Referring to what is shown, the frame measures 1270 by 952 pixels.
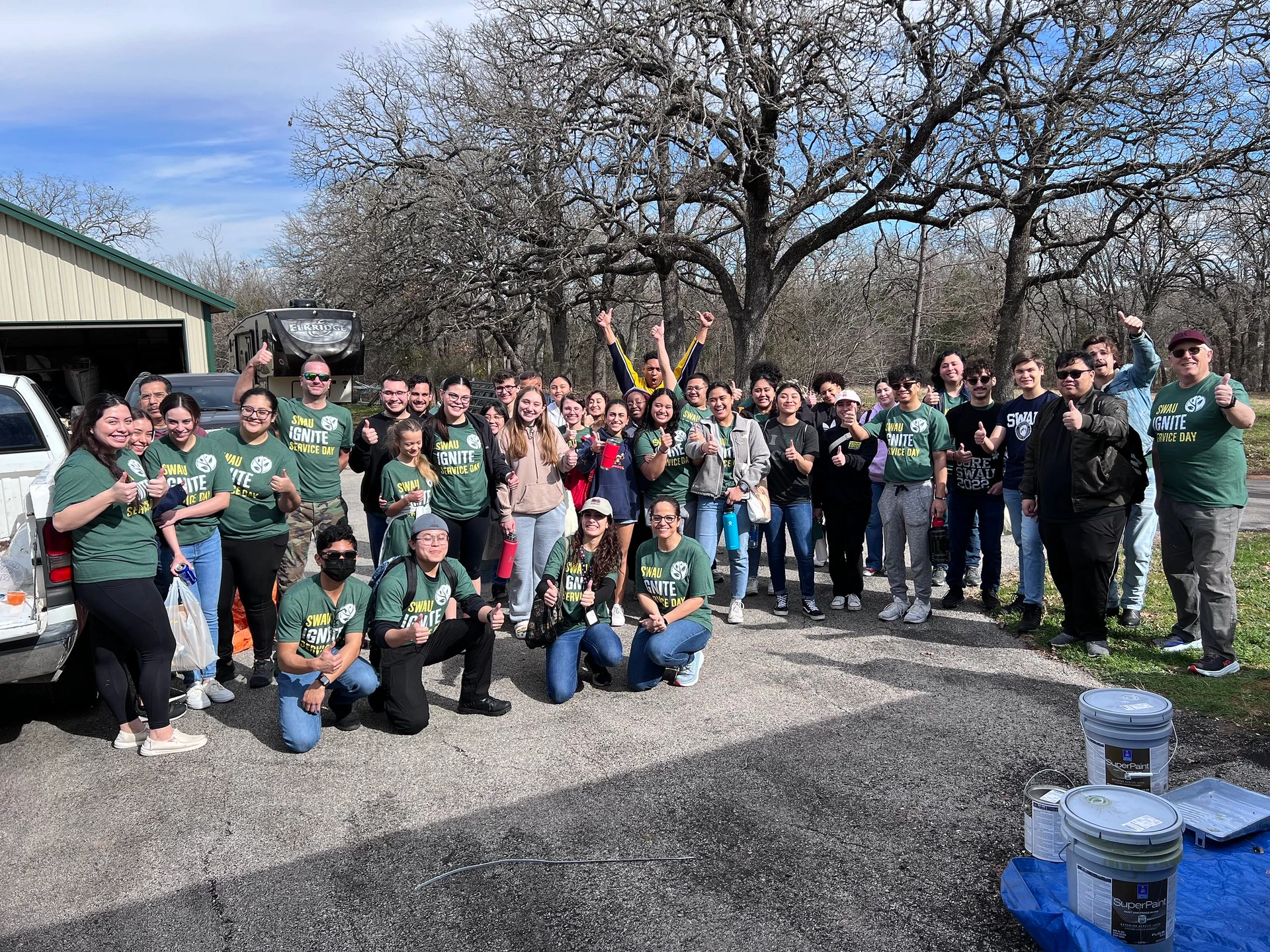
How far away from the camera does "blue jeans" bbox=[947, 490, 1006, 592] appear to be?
21.1 feet

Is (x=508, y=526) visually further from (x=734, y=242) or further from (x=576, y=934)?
(x=734, y=242)

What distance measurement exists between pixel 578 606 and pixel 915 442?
290 cm

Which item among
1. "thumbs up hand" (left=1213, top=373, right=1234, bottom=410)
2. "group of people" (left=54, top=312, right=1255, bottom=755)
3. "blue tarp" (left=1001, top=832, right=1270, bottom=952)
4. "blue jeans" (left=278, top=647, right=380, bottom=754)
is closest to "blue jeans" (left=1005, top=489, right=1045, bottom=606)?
"group of people" (left=54, top=312, right=1255, bottom=755)

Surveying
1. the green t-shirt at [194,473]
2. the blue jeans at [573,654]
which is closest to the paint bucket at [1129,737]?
the blue jeans at [573,654]

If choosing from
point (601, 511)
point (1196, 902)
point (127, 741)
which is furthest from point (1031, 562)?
point (127, 741)

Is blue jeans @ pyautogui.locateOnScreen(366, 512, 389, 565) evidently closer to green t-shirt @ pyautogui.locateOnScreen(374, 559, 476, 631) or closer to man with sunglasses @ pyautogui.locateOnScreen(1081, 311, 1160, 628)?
green t-shirt @ pyautogui.locateOnScreen(374, 559, 476, 631)

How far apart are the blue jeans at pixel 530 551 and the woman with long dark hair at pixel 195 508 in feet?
6.44

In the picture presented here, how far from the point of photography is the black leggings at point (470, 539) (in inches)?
229

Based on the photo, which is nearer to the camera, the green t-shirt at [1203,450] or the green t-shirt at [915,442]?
the green t-shirt at [1203,450]

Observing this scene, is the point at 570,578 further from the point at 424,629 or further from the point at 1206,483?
the point at 1206,483

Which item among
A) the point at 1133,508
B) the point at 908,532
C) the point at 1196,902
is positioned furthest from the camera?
the point at 908,532

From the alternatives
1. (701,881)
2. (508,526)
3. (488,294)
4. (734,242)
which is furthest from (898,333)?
(701,881)

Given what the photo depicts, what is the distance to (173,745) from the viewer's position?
4281 millimetres

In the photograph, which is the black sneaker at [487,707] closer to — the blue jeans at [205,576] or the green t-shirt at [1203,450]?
the blue jeans at [205,576]
